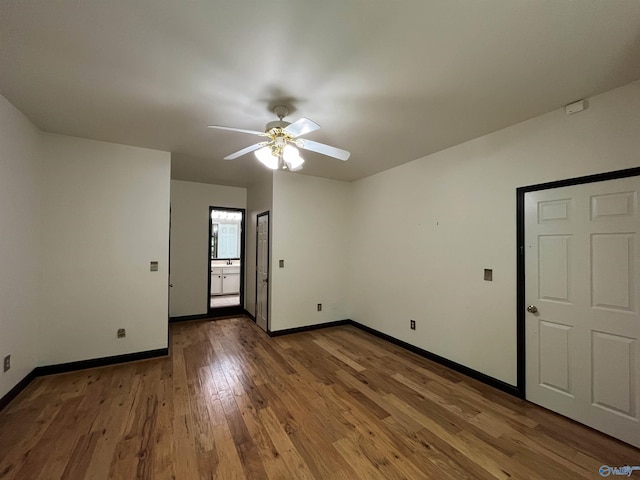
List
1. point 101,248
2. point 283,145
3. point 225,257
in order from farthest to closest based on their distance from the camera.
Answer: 1. point 225,257
2. point 101,248
3. point 283,145

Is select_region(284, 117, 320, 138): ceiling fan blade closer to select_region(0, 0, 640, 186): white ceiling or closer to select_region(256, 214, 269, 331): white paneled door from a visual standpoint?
select_region(0, 0, 640, 186): white ceiling

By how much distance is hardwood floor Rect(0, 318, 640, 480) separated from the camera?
1714 mm

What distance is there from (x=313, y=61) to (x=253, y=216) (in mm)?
3810

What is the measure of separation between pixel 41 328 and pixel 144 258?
1207 millimetres

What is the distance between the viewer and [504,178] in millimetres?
2707

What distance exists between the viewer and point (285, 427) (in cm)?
211

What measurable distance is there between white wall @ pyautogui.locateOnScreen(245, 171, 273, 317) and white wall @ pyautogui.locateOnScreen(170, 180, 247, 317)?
0.76 m

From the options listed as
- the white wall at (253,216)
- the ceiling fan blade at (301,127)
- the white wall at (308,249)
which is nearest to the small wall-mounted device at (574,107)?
the ceiling fan blade at (301,127)

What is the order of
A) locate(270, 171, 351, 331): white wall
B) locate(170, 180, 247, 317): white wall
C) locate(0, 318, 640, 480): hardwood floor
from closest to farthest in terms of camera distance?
1. locate(0, 318, 640, 480): hardwood floor
2. locate(270, 171, 351, 331): white wall
3. locate(170, 180, 247, 317): white wall

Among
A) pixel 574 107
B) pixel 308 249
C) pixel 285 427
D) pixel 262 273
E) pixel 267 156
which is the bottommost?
pixel 285 427

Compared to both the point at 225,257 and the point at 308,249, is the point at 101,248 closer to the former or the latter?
the point at 308,249

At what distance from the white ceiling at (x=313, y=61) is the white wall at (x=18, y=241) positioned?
256mm

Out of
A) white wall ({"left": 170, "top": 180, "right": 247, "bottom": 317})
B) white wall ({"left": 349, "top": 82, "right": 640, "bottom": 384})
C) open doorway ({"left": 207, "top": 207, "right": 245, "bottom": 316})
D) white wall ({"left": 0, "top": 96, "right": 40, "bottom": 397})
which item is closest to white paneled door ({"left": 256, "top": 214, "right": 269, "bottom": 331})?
white wall ({"left": 170, "top": 180, "right": 247, "bottom": 317})

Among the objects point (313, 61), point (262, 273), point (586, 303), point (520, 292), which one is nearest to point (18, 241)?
point (262, 273)
